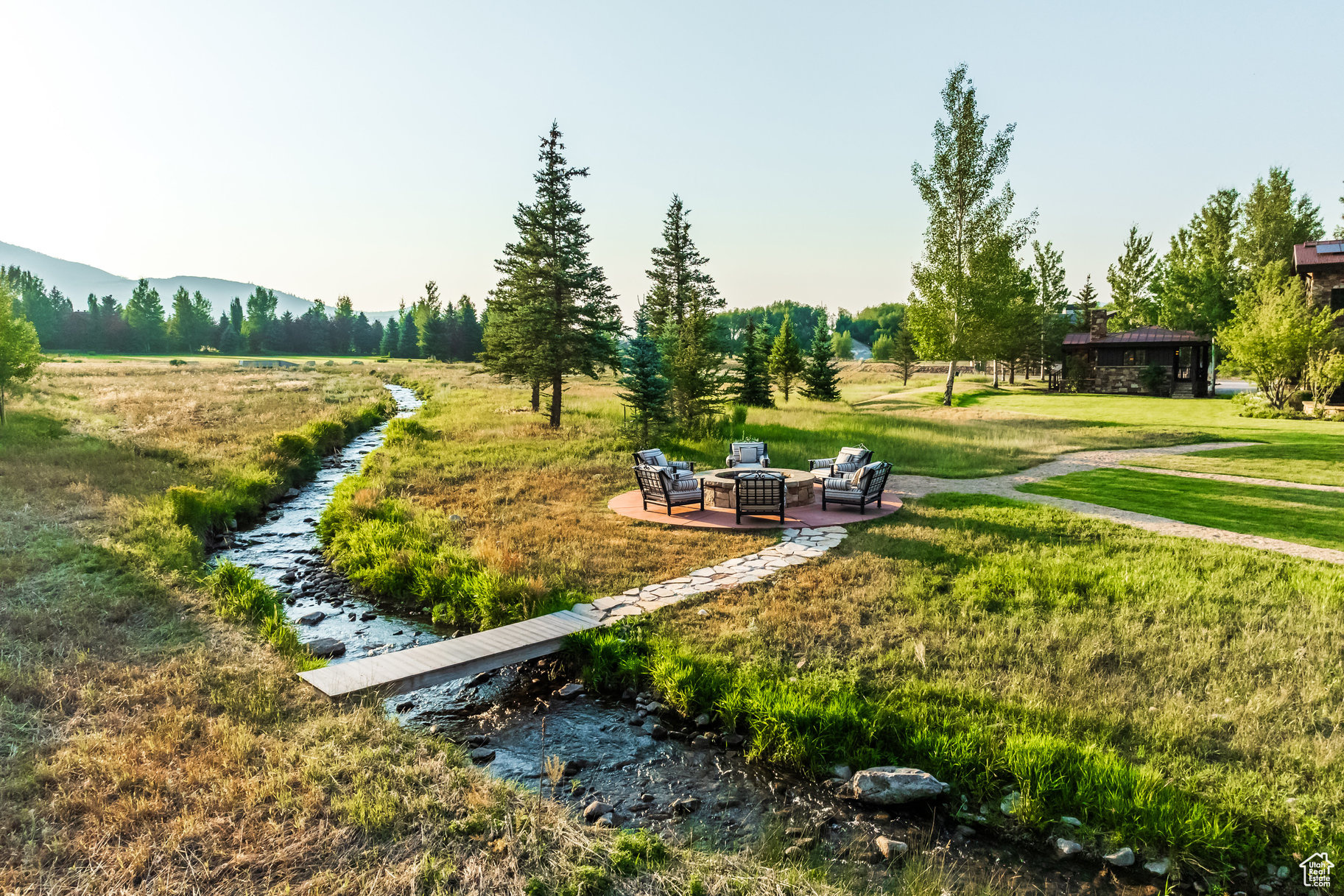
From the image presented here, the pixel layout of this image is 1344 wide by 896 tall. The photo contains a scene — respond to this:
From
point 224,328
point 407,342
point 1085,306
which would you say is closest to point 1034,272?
point 1085,306

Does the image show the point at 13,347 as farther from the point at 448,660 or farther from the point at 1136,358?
the point at 1136,358

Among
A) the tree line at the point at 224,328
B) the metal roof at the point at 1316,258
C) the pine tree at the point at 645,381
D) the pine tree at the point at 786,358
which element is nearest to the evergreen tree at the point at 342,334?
the tree line at the point at 224,328

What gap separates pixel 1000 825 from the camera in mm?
4426

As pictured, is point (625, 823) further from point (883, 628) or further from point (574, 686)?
point (883, 628)

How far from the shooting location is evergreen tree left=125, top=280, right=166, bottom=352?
3066 inches

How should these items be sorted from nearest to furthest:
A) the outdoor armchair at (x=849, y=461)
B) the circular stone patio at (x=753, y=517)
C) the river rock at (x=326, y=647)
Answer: the river rock at (x=326, y=647)
the circular stone patio at (x=753, y=517)
the outdoor armchair at (x=849, y=461)

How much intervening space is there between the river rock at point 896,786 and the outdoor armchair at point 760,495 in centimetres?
604

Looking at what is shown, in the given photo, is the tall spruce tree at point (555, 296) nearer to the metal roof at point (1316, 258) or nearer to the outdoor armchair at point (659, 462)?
the outdoor armchair at point (659, 462)

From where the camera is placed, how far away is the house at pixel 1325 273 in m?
27.6

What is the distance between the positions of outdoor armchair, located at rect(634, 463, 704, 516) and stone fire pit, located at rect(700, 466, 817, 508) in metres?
0.26

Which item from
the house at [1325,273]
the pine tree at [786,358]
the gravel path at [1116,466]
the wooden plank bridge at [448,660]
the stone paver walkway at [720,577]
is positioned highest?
the house at [1325,273]

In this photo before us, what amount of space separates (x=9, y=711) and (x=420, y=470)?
35.2ft

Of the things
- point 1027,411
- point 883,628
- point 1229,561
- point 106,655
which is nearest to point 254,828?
point 106,655
